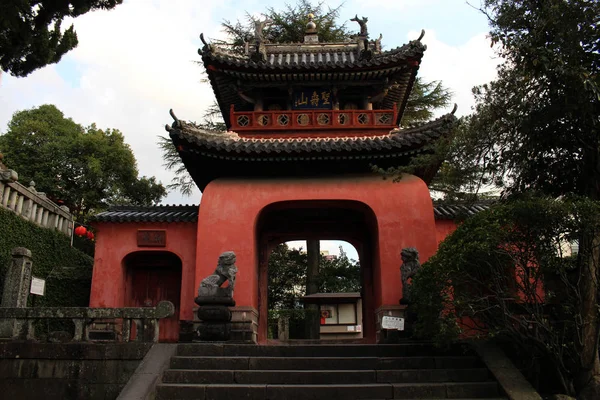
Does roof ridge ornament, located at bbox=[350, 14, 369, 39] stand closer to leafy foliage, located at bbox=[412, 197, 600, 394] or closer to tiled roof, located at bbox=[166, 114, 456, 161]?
tiled roof, located at bbox=[166, 114, 456, 161]

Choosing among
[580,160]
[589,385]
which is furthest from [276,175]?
[589,385]

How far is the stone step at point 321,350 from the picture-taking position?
8125 mm

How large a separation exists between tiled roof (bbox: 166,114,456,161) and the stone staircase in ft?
15.0

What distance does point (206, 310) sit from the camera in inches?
350

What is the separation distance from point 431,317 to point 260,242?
22.3 ft

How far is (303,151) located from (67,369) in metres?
6.30

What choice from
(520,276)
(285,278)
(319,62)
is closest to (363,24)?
(319,62)

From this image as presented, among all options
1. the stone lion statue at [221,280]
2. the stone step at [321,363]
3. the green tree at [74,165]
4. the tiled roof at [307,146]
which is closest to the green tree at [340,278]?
the green tree at [74,165]

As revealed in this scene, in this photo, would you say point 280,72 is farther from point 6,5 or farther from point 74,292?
point 74,292

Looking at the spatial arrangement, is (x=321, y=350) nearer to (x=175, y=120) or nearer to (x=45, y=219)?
(x=175, y=120)

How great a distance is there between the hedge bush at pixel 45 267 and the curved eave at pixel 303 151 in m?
4.45

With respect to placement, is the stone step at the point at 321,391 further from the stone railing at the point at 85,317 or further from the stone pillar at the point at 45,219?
the stone pillar at the point at 45,219

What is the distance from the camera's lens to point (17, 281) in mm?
10031

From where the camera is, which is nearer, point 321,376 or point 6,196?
point 321,376
